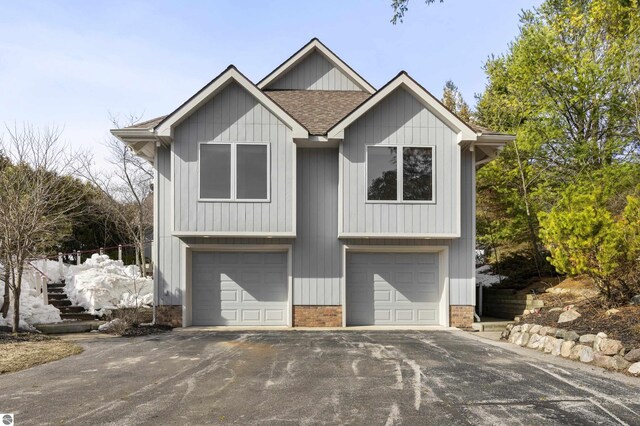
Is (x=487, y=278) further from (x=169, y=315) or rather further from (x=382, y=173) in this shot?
(x=169, y=315)

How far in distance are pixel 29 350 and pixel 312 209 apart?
7.37 m

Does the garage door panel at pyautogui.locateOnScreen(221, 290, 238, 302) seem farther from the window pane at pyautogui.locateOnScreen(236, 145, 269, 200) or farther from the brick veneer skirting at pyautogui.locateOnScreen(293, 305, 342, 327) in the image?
the window pane at pyautogui.locateOnScreen(236, 145, 269, 200)

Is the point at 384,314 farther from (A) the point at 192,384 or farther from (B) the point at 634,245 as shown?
(A) the point at 192,384

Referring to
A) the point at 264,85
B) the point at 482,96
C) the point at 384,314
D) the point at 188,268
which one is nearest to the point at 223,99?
the point at 264,85

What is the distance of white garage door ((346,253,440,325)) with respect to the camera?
44.5ft

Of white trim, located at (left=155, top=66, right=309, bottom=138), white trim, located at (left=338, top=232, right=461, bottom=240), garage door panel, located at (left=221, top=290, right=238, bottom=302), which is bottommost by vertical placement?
garage door panel, located at (left=221, top=290, right=238, bottom=302)

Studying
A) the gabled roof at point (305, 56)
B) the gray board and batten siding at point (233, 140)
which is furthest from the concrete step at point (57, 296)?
the gabled roof at point (305, 56)

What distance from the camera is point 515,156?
A: 17.1 metres

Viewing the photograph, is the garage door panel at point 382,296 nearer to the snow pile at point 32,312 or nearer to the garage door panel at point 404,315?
the garage door panel at point 404,315

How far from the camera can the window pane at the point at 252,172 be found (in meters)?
12.6

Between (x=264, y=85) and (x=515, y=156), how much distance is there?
30.4ft

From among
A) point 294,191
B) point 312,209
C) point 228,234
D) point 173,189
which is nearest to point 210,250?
point 228,234

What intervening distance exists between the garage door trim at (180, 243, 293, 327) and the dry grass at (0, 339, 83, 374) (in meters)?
3.26

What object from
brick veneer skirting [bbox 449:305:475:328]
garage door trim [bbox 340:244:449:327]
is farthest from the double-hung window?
brick veneer skirting [bbox 449:305:475:328]
